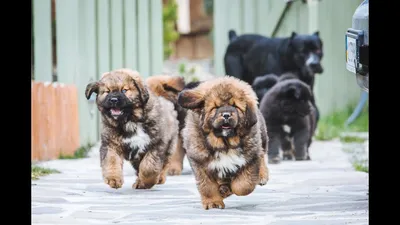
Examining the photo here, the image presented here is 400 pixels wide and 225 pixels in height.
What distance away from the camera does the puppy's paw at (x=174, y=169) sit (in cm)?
575

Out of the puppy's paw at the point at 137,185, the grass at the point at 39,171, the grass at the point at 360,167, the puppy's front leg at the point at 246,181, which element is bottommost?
the grass at the point at 360,167

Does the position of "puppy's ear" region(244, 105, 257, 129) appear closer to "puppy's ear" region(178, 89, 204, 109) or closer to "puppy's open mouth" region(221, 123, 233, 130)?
"puppy's open mouth" region(221, 123, 233, 130)

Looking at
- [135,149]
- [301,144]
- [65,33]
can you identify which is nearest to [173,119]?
[135,149]

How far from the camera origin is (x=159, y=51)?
6.27 metres

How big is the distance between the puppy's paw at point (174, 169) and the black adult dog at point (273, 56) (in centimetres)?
178

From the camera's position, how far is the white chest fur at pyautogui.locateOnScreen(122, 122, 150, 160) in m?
5.09

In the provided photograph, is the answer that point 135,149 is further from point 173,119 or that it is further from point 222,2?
point 222,2

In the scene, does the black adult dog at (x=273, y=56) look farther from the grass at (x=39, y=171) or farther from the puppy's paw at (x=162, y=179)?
the grass at (x=39, y=171)

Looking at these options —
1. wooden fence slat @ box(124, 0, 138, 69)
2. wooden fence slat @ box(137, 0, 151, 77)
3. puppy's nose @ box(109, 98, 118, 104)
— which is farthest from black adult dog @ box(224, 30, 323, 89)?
puppy's nose @ box(109, 98, 118, 104)

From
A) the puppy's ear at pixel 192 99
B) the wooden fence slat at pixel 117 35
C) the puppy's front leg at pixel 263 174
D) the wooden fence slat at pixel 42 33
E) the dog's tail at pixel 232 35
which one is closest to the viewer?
the puppy's ear at pixel 192 99

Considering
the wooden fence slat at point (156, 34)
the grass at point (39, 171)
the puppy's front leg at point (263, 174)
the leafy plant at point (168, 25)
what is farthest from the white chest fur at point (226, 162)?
the leafy plant at point (168, 25)

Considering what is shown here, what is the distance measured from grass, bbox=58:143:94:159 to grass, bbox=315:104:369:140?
9.32 ft

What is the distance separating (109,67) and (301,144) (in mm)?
1612

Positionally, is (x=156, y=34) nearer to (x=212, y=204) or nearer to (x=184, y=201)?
(x=184, y=201)
